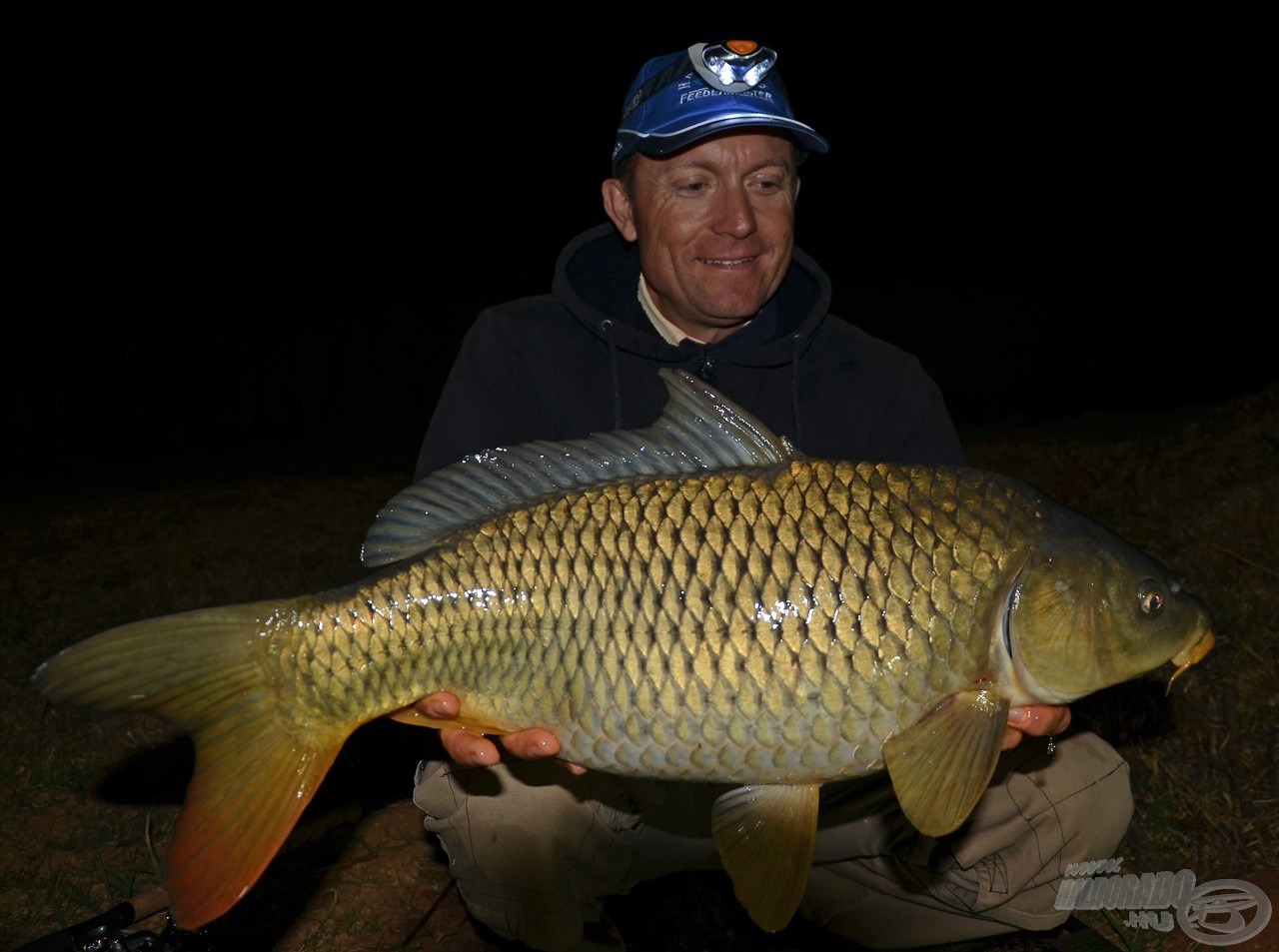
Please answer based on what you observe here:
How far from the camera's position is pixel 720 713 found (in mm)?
1312

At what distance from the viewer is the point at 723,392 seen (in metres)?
2.04

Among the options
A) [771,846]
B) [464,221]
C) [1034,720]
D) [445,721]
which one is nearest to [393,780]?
[445,721]

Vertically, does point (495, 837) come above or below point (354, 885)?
above

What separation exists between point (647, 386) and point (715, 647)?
842 millimetres

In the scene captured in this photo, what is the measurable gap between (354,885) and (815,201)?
46.2 feet

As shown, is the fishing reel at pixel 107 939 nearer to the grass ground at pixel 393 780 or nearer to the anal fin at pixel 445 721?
the grass ground at pixel 393 780

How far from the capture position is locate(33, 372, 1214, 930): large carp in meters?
1.31

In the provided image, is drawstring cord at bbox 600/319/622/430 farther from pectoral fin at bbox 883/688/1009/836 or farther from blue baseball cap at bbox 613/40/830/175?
pectoral fin at bbox 883/688/1009/836

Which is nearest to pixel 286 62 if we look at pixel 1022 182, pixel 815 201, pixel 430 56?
pixel 430 56

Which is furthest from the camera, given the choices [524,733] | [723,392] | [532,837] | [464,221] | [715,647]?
[464,221]

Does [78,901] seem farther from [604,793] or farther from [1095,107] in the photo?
[1095,107]

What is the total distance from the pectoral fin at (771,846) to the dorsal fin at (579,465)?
0.46m

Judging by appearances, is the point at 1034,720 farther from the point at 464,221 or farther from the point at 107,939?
the point at 464,221

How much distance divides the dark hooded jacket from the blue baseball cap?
1.05 ft
